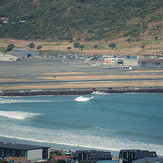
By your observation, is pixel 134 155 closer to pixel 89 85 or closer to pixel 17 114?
pixel 17 114

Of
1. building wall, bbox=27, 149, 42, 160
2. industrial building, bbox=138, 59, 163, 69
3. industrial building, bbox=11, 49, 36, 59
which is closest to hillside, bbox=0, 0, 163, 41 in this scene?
industrial building, bbox=11, 49, 36, 59

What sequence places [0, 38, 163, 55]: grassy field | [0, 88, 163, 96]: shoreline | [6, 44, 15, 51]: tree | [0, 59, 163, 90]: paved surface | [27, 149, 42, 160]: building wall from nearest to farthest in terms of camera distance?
1. [27, 149, 42, 160]: building wall
2. [0, 88, 163, 96]: shoreline
3. [0, 59, 163, 90]: paved surface
4. [0, 38, 163, 55]: grassy field
5. [6, 44, 15, 51]: tree

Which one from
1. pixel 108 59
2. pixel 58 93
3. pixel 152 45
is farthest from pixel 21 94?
pixel 152 45

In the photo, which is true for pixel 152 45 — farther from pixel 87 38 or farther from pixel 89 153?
pixel 89 153

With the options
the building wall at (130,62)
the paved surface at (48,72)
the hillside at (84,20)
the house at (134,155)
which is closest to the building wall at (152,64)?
the building wall at (130,62)

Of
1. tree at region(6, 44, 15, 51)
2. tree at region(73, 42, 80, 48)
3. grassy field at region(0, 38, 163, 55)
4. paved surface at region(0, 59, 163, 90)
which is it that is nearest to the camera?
paved surface at region(0, 59, 163, 90)

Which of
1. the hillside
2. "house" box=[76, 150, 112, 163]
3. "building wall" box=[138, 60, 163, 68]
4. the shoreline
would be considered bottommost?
"house" box=[76, 150, 112, 163]

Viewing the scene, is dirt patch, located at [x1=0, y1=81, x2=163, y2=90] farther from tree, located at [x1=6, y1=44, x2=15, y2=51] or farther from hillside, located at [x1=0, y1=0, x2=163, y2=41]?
tree, located at [x1=6, y1=44, x2=15, y2=51]

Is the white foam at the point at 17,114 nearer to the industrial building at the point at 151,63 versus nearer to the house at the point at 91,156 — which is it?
the house at the point at 91,156
